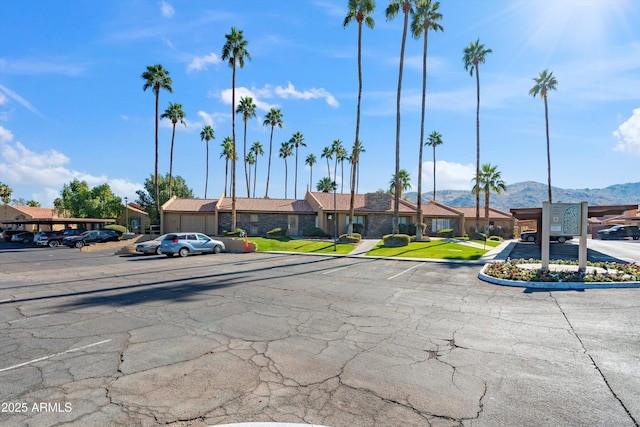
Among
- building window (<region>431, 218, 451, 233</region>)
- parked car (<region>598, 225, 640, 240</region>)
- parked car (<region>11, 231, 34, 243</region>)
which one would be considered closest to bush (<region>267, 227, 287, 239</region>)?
building window (<region>431, 218, 451, 233</region>)

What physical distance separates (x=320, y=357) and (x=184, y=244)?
20.8m

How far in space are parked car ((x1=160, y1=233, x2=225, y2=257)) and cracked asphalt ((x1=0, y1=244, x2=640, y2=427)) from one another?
12.2 m

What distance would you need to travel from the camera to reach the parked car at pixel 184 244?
24.2 meters

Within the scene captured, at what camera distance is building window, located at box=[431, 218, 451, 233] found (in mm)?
44938

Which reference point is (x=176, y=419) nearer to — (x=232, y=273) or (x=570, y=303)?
(x=570, y=303)

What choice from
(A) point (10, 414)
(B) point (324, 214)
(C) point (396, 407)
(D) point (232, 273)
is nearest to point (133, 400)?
(A) point (10, 414)

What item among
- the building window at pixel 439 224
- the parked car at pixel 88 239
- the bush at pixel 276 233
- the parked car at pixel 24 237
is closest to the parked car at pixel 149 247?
the parked car at pixel 88 239

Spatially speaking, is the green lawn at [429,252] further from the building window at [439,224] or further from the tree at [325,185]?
the tree at [325,185]

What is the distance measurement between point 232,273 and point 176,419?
41.5 ft

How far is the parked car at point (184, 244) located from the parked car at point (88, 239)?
1496 cm

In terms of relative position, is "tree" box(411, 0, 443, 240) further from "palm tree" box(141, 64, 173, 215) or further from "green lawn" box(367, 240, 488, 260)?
"palm tree" box(141, 64, 173, 215)

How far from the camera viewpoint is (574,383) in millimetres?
5141

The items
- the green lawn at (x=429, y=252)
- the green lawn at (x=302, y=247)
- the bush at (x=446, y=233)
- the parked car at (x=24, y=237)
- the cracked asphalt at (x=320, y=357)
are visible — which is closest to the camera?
the cracked asphalt at (x=320, y=357)

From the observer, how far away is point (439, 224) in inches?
1777
